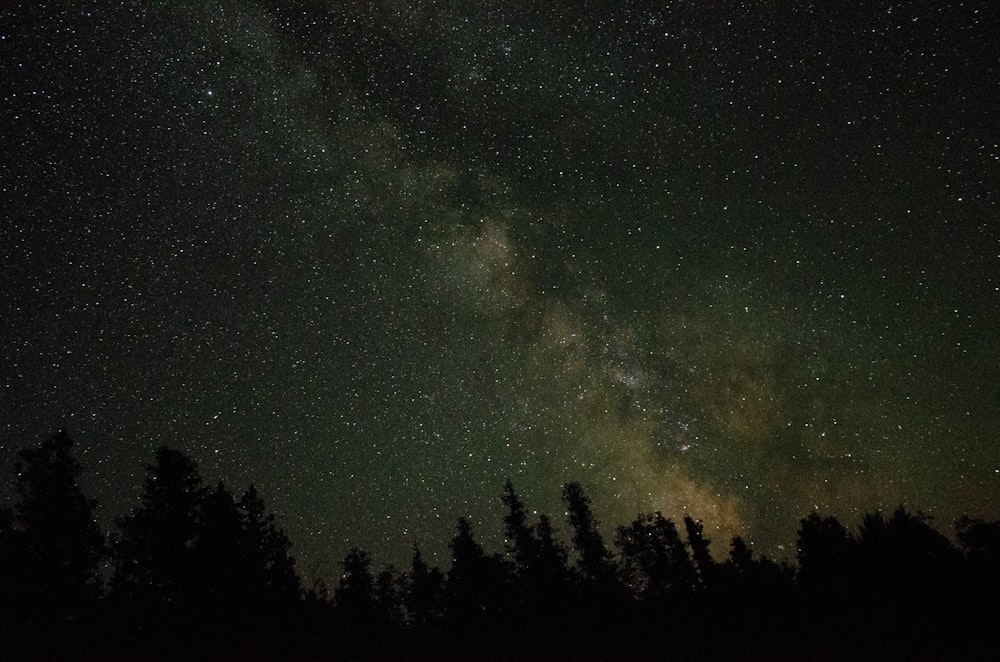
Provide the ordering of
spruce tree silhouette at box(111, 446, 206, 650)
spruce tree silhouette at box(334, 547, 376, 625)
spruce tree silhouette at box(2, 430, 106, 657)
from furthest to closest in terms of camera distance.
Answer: spruce tree silhouette at box(334, 547, 376, 625)
spruce tree silhouette at box(111, 446, 206, 650)
spruce tree silhouette at box(2, 430, 106, 657)

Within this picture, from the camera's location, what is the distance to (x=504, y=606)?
3800 centimetres

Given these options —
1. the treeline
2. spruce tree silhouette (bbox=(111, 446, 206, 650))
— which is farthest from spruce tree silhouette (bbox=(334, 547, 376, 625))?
spruce tree silhouette (bbox=(111, 446, 206, 650))

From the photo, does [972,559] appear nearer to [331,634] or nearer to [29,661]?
[331,634]

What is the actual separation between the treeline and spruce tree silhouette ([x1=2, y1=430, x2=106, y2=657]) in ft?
0.19

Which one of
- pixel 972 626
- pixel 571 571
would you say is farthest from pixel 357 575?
pixel 972 626

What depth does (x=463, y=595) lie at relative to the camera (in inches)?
1496

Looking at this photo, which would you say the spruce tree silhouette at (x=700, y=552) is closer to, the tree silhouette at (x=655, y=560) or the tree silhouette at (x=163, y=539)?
the tree silhouette at (x=655, y=560)

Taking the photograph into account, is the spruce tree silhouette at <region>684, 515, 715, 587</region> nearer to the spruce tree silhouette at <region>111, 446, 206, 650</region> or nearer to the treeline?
the treeline

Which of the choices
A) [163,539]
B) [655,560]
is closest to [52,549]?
[163,539]

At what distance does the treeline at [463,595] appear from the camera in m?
21.0

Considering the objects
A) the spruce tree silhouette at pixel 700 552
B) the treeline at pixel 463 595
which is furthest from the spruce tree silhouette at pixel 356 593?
the spruce tree silhouette at pixel 700 552

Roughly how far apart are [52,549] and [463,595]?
78.1 feet

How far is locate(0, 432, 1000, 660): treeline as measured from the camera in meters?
21.0

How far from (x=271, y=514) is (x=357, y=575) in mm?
9363
